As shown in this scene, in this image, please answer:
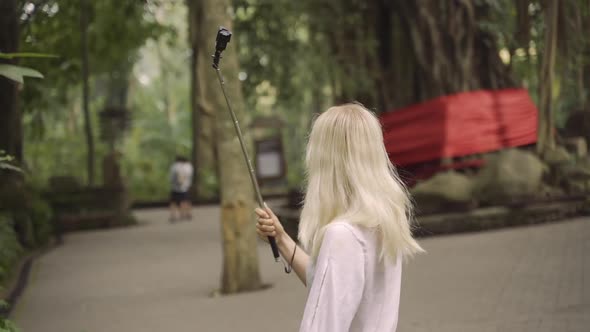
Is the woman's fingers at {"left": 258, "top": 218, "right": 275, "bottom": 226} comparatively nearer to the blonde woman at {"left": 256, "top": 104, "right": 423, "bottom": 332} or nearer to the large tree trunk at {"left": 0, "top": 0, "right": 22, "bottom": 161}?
the blonde woman at {"left": 256, "top": 104, "right": 423, "bottom": 332}

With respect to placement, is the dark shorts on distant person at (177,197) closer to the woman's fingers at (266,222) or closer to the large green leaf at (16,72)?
the large green leaf at (16,72)

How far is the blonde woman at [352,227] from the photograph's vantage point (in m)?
2.83

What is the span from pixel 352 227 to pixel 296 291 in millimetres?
8106

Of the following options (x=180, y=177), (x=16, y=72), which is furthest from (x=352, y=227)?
(x=180, y=177)

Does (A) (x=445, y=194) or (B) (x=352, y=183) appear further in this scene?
(A) (x=445, y=194)

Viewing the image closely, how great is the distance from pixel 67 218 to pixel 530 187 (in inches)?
513

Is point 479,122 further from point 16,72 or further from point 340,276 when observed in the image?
point 340,276

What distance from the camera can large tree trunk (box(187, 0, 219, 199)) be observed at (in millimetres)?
27766

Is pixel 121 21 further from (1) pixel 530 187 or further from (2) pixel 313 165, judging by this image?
(2) pixel 313 165

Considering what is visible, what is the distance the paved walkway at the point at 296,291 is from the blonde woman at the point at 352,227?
15.0 feet

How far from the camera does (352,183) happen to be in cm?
295

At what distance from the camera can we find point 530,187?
49.5 ft

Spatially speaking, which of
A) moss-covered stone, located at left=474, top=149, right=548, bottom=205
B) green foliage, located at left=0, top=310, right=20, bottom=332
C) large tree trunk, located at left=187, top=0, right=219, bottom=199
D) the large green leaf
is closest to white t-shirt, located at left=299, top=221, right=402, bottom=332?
the large green leaf

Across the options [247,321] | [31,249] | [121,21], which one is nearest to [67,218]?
[121,21]
